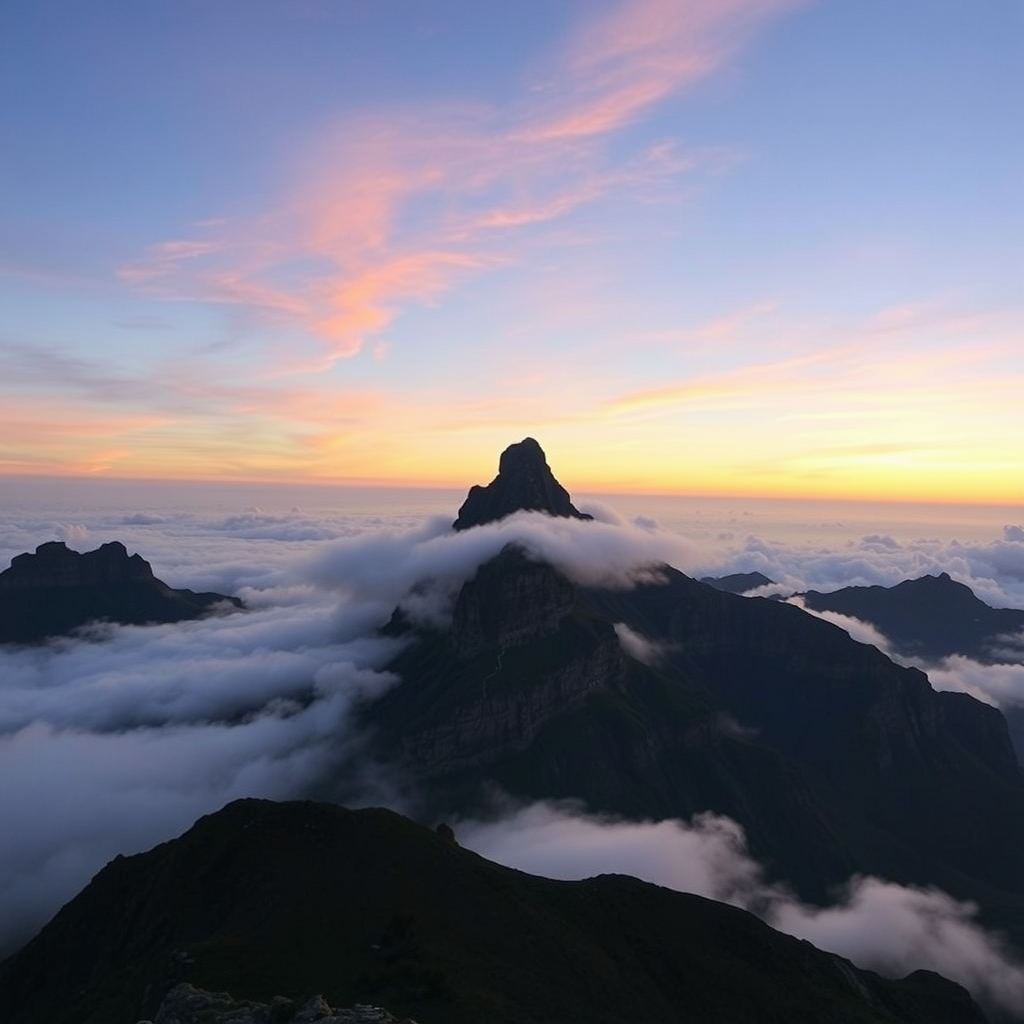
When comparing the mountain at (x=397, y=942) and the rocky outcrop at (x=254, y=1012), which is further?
the mountain at (x=397, y=942)

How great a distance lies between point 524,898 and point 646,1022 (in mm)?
28166

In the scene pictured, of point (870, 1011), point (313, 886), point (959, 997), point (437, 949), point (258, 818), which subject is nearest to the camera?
point (437, 949)

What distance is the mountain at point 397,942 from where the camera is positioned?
304ft

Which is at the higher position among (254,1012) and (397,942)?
(254,1012)

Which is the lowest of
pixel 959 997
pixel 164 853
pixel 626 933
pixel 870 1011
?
pixel 959 997

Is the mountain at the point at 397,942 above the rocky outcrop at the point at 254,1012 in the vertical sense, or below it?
below

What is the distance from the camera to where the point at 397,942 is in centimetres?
10094

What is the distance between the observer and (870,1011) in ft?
406

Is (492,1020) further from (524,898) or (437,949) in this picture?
(524,898)

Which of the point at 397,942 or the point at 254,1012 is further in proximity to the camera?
the point at 397,942

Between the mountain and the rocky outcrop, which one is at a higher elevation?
the rocky outcrop

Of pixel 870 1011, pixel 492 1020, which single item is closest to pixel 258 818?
pixel 492 1020

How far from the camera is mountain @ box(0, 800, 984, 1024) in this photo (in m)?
92.7

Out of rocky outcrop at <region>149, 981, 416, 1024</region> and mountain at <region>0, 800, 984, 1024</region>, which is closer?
rocky outcrop at <region>149, 981, 416, 1024</region>
